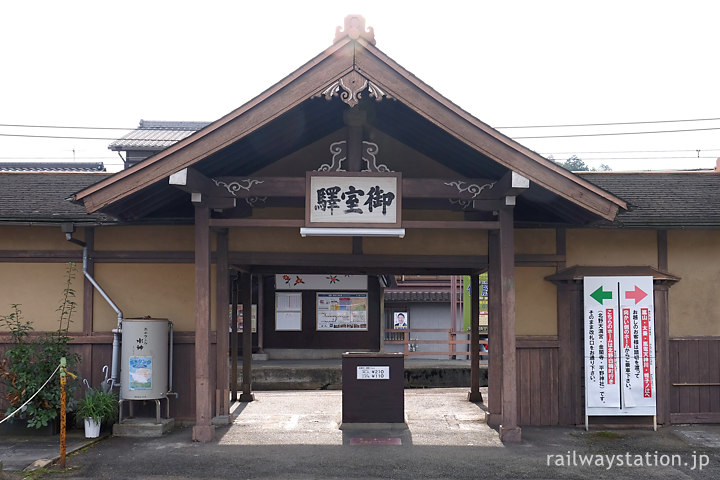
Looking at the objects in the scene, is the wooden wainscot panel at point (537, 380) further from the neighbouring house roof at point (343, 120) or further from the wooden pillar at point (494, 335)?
the neighbouring house roof at point (343, 120)

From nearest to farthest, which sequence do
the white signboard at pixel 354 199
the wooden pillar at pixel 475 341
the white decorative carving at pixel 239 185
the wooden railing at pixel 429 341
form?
the white signboard at pixel 354 199
the white decorative carving at pixel 239 185
the wooden pillar at pixel 475 341
the wooden railing at pixel 429 341

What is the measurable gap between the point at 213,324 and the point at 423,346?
57.3 feet

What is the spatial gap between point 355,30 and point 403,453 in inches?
220

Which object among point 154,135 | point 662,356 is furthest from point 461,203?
point 154,135

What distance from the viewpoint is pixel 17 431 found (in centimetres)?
1043

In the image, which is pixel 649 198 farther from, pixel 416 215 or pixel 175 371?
pixel 175 371

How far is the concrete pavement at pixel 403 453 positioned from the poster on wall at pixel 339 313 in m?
11.0

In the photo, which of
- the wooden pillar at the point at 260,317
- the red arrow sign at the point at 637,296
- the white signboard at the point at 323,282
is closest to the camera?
the red arrow sign at the point at 637,296

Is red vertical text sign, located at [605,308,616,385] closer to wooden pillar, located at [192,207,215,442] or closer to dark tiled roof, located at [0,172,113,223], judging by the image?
wooden pillar, located at [192,207,215,442]

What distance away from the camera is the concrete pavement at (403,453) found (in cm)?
834

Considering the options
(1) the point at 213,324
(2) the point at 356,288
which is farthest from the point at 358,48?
(2) the point at 356,288

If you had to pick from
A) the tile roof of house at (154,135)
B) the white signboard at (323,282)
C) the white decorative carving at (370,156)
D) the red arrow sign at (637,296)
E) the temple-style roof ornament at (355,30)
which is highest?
the tile roof of house at (154,135)

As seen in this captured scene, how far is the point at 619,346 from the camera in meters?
10.8

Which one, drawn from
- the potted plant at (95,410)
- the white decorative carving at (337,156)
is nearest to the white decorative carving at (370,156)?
the white decorative carving at (337,156)
